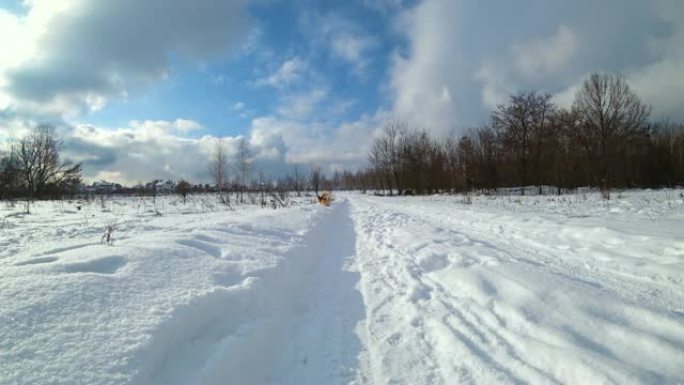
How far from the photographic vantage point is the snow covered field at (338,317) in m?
2.42

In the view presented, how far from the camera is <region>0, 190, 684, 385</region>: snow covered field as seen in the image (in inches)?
95.1

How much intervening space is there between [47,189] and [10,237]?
51061 mm

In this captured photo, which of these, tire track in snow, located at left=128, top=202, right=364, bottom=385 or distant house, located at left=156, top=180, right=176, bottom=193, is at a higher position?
distant house, located at left=156, top=180, right=176, bottom=193

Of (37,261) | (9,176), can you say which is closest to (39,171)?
(9,176)

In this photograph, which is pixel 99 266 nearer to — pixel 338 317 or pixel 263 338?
pixel 263 338

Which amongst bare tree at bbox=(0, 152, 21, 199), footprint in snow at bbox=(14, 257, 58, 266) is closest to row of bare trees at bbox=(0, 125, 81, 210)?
bare tree at bbox=(0, 152, 21, 199)

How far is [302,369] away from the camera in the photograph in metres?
2.91

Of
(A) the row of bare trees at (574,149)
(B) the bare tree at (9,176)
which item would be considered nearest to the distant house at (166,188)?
(B) the bare tree at (9,176)

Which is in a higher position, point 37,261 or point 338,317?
point 37,261

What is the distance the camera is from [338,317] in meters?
3.94

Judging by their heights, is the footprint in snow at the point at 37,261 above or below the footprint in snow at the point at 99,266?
above

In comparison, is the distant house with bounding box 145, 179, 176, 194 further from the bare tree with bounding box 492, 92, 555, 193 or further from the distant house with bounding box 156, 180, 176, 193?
the bare tree with bounding box 492, 92, 555, 193

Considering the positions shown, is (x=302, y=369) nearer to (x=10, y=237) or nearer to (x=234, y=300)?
(x=234, y=300)

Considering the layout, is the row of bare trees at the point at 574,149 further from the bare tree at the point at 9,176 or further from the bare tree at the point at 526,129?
the bare tree at the point at 9,176
